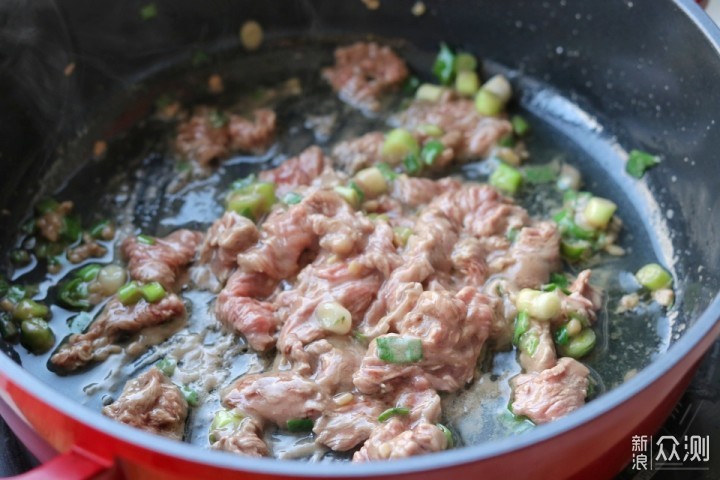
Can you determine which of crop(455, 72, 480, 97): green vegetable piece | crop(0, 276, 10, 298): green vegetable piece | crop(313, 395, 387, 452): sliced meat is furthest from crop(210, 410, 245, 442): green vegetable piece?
crop(455, 72, 480, 97): green vegetable piece

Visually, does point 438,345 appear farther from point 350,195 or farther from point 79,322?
point 79,322

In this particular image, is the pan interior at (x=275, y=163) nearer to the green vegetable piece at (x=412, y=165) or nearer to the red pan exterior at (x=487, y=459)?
the green vegetable piece at (x=412, y=165)

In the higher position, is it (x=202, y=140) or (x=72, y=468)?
(x=202, y=140)

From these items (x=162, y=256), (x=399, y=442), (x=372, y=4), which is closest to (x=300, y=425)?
(x=399, y=442)

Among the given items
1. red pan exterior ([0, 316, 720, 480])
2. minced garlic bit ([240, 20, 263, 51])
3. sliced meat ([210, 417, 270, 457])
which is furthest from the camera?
minced garlic bit ([240, 20, 263, 51])

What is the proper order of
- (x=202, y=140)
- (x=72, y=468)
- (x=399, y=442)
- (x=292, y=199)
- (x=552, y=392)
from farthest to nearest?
1. (x=202, y=140)
2. (x=292, y=199)
3. (x=552, y=392)
4. (x=399, y=442)
5. (x=72, y=468)

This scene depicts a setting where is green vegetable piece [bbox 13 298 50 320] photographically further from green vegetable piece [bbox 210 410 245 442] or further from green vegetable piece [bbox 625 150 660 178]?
green vegetable piece [bbox 625 150 660 178]

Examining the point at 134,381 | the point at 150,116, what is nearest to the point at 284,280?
the point at 134,381
